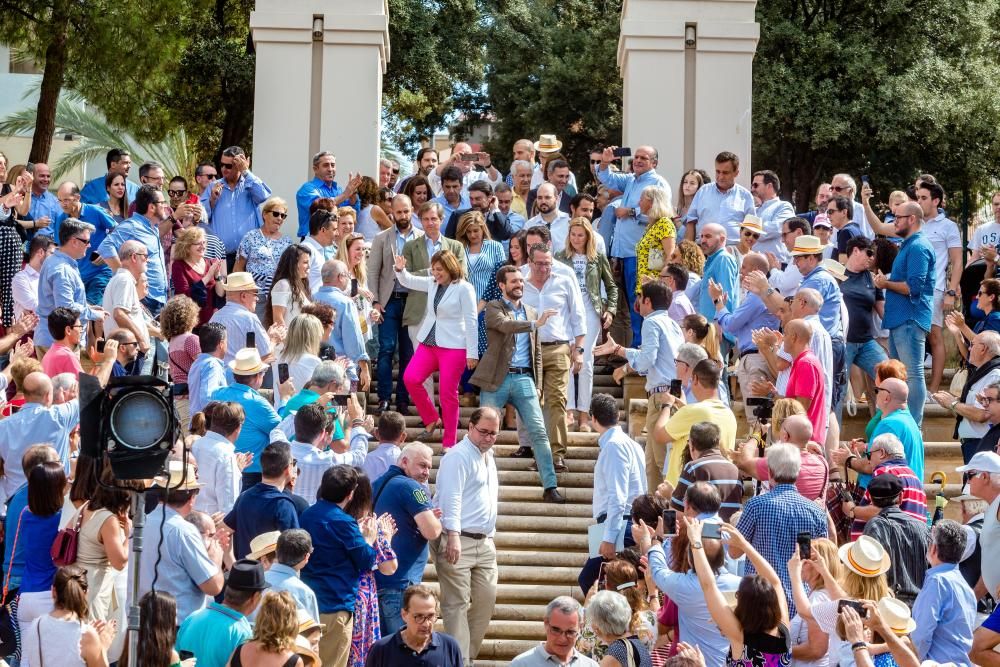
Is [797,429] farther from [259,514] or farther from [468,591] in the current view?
[259,514]

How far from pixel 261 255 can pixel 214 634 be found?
674 centimetres

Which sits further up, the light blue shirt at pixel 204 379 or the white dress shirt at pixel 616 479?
the light blue shirt at pixel 204 379

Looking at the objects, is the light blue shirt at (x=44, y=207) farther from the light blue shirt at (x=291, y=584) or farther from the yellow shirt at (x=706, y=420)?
the light blue shirt at (x=291, y=584)

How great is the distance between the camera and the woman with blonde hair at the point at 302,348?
37.4 ft

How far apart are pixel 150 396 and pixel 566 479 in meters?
5.46

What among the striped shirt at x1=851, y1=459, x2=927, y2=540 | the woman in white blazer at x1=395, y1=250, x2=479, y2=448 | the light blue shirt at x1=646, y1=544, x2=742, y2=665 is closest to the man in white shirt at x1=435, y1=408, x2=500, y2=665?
the woman in white blazer at x1=395, y1=250, x2=479, y2=448

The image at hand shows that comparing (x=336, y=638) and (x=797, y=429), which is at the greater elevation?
(x=797, y=429)

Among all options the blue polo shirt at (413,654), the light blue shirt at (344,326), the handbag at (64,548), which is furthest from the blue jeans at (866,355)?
the handbag at (64,548)

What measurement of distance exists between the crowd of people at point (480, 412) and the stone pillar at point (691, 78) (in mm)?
1643

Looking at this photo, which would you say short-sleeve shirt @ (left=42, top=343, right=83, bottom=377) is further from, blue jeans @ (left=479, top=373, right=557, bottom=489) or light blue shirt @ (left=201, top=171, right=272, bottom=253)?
light blue shirt @ (left=201, top=171, right=272, bottom=253)

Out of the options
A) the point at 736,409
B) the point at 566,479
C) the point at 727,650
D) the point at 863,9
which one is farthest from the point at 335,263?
the point at 863,9

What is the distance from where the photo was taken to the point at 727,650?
848 cm

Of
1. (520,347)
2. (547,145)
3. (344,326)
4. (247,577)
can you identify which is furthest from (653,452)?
(547,145)

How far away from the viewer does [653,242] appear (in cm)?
1437
